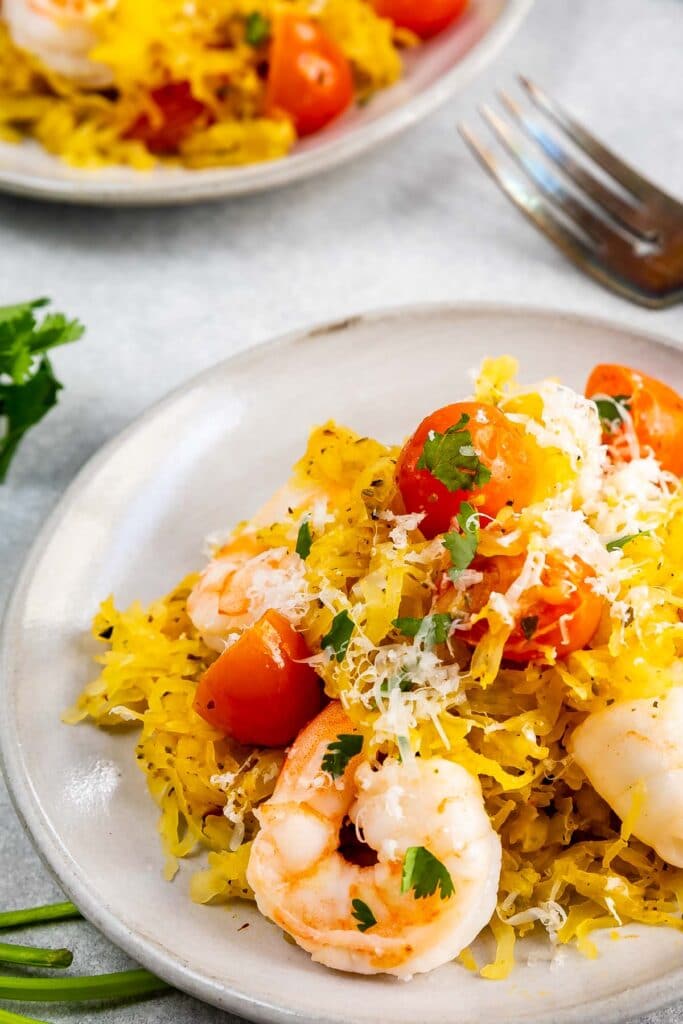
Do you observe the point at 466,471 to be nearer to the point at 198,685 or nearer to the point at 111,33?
the point at 198,685

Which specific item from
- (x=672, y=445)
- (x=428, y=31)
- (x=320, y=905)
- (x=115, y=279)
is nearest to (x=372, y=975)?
(x=320, y=905)

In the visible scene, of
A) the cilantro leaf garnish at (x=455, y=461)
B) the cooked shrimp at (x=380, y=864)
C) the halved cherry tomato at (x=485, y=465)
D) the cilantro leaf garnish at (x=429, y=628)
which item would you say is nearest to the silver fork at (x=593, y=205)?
the halved cherry tomato at (x=485, y=465)

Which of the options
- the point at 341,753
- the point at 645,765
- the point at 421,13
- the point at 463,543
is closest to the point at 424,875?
the point at 341,753

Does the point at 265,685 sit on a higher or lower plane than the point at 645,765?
lower

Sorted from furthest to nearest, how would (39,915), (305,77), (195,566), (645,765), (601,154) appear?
(305,77)
(601,154)
(195,566)
(39,915)
(645,765)

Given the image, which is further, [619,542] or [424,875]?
[619,542]

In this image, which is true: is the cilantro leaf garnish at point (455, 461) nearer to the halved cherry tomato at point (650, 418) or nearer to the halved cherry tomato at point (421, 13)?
the halved cherry tomato at point (650, 418)

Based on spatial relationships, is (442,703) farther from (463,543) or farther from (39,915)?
(39,915)

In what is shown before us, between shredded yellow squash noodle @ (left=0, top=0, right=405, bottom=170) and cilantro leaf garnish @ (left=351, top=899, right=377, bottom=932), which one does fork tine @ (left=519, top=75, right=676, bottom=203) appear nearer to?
shredded yellow squash noodle @ (left=0, top=0, right=405, bottom=170)
